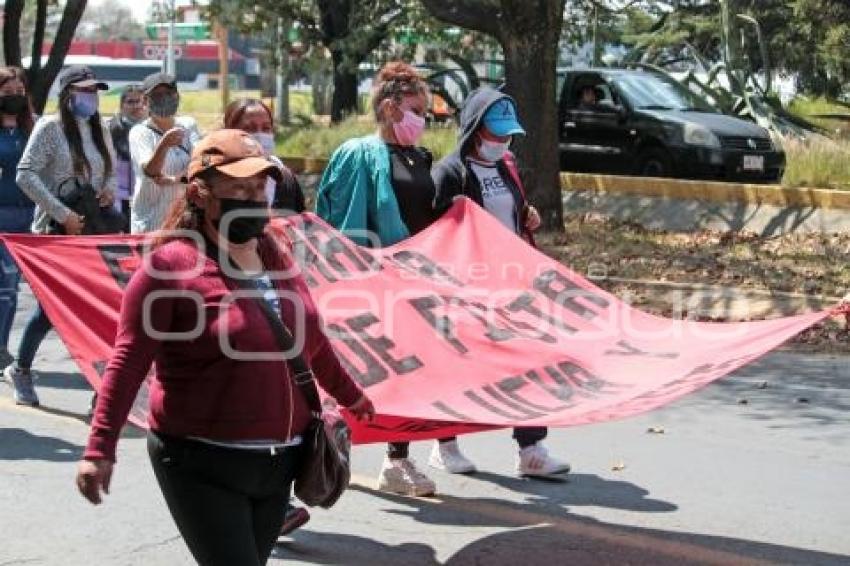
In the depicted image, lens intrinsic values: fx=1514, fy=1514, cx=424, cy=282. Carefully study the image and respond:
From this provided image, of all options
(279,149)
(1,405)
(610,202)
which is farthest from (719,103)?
(1,405)

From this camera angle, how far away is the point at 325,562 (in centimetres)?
589

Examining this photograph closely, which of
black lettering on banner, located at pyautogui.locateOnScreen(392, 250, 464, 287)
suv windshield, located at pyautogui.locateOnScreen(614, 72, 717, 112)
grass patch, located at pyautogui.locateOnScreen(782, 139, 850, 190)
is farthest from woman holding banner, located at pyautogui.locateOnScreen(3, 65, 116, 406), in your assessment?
suv windshield, located at pyautogui.locateOnScreen(614, 72, 717, 112)

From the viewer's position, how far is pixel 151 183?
8.09 meters

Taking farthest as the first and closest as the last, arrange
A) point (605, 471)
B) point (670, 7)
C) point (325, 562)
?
point (670, 7) → point (605, 471) → point (325, 562)

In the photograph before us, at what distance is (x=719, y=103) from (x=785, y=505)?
14133 mm

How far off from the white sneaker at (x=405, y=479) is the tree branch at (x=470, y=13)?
892cm

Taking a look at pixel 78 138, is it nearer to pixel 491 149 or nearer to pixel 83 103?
pixel 83 103

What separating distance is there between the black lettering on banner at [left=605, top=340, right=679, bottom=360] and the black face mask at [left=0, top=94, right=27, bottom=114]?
4.34 metres

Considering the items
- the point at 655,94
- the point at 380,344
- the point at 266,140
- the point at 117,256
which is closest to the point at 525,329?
the point at 380,344

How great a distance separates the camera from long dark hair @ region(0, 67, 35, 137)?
8715mm

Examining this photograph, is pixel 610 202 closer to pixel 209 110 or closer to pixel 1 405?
pixel 1 405

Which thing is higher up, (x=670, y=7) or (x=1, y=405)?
(x=670, y=7)

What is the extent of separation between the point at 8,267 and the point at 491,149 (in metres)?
3.55

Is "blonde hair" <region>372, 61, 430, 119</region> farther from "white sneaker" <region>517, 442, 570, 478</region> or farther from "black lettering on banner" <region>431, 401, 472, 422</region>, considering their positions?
"white sneaker" <region>517, 442, 570, 478</region>
